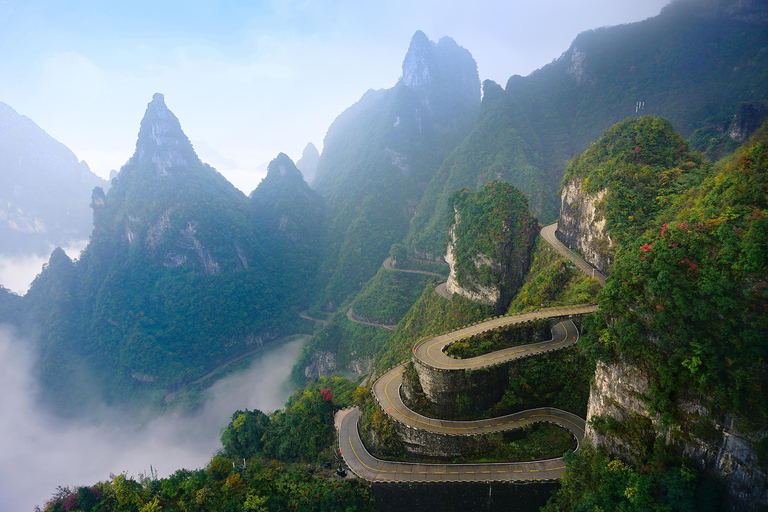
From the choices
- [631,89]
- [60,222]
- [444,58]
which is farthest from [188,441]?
[444,58]

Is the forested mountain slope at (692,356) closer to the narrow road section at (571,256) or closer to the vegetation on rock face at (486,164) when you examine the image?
the narrow road section at (571,256)

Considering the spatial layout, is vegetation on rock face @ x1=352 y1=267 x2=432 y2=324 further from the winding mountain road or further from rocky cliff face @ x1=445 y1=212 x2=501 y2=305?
the winding mountain road

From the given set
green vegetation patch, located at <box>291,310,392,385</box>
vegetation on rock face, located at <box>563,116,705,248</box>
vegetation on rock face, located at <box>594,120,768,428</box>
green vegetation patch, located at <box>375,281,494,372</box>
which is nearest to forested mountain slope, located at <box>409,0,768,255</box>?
green vegetation patch, located at <box>291,310,392,385</box>

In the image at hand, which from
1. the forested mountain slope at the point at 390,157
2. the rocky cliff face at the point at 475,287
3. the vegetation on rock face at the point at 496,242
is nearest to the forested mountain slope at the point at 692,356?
the rocky cliff face at the point at 475,287

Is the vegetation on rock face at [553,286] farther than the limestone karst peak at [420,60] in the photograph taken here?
No

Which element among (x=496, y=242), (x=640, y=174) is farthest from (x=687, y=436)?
(x=496, y=242)
